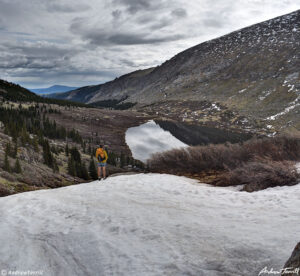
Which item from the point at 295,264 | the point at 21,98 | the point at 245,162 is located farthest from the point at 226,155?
the point at 21,98

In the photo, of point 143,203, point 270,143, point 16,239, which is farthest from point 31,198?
point 270,143

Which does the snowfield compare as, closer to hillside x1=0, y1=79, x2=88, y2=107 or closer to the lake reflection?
the lake reflection

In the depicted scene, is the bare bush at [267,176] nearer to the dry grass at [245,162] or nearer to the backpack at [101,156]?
the dry grass at [245,162]

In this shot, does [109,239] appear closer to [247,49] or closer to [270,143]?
[270,143]

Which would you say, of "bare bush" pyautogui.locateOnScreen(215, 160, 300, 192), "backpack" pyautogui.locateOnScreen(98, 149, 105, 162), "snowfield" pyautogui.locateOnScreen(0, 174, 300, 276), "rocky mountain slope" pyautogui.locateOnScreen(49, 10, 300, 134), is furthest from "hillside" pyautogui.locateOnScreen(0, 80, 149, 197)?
"rocky mountain slope" pyautogui.locateOnScreen(49, 10, 300, 134)

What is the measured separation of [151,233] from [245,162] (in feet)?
36.8

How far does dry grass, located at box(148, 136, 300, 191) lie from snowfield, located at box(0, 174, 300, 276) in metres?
1.01

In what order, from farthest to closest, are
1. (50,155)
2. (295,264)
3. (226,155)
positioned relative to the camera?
(50,155) < (226,155) < (295,264)

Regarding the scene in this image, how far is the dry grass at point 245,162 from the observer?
1170cm

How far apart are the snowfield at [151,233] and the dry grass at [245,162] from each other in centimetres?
101

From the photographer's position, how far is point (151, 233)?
23.6 feet

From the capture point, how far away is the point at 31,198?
437 inches

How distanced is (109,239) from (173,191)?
5.68 meters

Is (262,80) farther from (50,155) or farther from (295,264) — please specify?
(295,264)
